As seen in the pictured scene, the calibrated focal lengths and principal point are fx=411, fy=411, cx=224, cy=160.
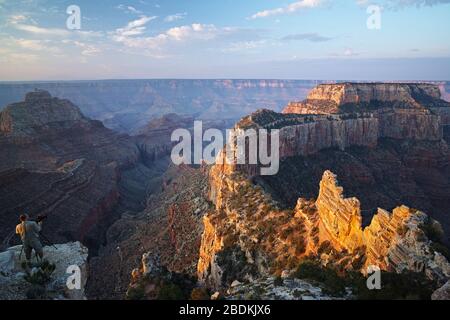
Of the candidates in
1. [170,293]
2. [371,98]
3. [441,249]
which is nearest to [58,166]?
[371,98]

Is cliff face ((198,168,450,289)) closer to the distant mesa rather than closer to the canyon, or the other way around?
the canyon

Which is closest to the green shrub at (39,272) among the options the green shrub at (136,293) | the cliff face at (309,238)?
the green shrub at (136,293)

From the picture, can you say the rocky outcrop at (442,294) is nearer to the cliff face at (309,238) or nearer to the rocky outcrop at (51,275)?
the cliff face at (309,238)

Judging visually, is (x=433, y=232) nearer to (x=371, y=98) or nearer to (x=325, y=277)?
(x=325, y=277)

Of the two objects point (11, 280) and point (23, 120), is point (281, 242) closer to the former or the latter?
point (11, 280)

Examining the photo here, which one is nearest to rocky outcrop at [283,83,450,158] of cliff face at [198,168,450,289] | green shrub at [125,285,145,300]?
cliff face at [198,168,450,289]
